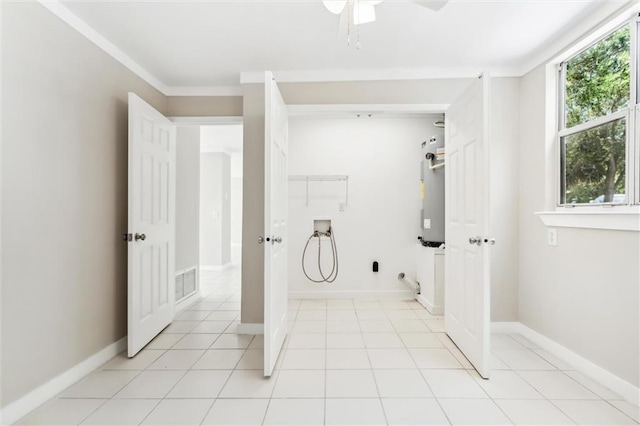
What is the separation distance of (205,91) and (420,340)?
3310 mm

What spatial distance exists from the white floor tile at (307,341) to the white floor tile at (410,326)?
0.77m

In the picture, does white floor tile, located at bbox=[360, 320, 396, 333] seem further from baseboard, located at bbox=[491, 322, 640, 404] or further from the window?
the window

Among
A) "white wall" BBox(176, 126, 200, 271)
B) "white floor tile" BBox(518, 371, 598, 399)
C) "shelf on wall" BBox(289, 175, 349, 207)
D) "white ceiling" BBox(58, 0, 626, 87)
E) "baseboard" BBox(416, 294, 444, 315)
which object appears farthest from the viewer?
"shelf on wall" BBox(289, 175, 349, 207)

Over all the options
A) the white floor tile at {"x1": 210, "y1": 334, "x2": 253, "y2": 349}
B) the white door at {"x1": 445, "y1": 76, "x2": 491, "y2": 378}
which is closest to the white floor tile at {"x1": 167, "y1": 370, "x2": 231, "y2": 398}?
the white floor tile at {"x1": 210, "y1": 334, "x2": 253, "y2": 349}

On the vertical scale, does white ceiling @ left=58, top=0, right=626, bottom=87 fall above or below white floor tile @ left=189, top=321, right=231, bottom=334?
above

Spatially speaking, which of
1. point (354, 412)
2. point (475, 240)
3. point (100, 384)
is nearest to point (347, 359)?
point (354, 412)

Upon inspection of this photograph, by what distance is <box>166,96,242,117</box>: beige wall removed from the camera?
322 centimetres

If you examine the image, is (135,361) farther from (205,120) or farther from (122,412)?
(205,120)

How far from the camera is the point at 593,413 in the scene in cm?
168

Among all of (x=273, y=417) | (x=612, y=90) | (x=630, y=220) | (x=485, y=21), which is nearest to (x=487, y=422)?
(x=273, y=417)

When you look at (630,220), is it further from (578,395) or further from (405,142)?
(405,142)

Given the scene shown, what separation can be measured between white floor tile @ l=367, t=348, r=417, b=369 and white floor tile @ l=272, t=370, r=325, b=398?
447 millimetres

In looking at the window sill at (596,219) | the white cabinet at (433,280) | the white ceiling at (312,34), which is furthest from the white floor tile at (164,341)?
the window sill at (596,219)

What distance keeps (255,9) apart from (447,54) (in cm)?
167
